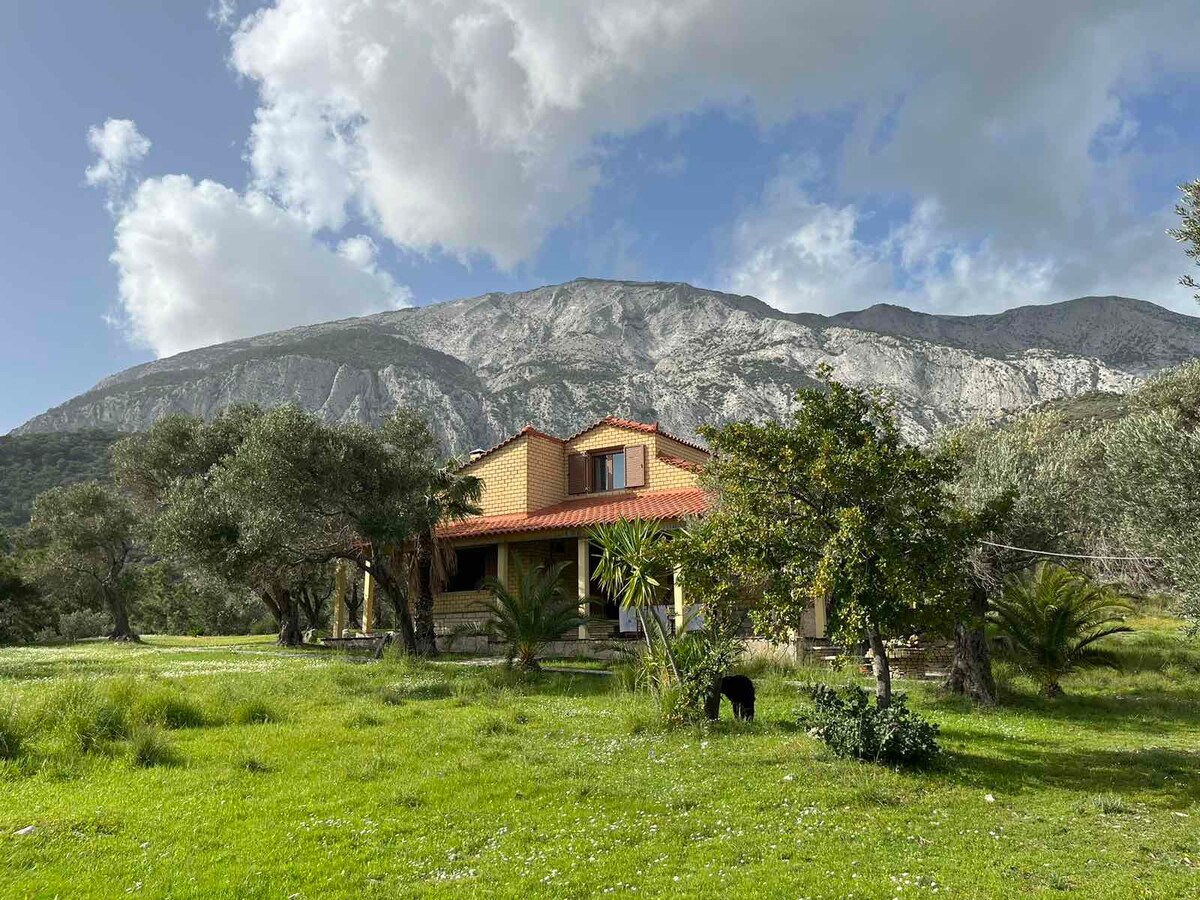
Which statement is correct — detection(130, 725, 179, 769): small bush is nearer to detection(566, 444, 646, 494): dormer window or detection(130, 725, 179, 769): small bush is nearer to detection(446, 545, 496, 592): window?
detection(446, 545, 496, 592): window

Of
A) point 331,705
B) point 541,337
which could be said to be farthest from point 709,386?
point 331,705

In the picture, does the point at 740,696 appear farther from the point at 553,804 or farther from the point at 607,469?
the point at 607,469

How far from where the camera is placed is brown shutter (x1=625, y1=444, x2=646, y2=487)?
2958 centimetres

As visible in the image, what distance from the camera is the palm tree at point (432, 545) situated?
2344 cm

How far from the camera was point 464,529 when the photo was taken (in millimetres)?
28938

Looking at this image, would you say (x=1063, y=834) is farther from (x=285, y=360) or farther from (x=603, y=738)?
(x=285, y=360)

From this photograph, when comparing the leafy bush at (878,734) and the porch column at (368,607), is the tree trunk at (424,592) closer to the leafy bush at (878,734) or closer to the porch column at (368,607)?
the porch column at (368,607)

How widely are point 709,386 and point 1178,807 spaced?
10249 centimetres

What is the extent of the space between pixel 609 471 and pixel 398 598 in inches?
436

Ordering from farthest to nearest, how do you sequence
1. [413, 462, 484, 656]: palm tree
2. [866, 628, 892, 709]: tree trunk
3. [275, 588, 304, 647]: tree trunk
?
[275, 588, 304, 647]: tree trunk, [413, 462, 484, 656]: palm tree, [866, 628, 892, 709]: tree trunk

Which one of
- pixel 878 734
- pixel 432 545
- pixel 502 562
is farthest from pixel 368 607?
pixel 878 734

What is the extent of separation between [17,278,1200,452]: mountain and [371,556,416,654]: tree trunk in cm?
5821

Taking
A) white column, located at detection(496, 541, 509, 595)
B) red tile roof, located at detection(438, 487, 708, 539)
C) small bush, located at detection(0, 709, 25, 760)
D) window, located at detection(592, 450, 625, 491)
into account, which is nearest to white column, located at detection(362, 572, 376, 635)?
red tile roof, located at detection(438, 487, 708, 539)

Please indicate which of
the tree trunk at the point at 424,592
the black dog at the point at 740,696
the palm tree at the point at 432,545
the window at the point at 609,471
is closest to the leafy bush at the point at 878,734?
the black dog at the point at 740,696
